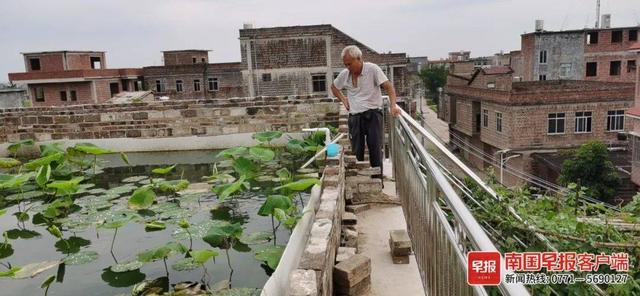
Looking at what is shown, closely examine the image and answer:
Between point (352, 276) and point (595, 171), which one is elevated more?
point (352, 276)

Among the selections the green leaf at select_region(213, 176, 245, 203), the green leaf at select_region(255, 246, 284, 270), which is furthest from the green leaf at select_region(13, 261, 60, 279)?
the green leaf at select_region(255, 246, 284, 270)

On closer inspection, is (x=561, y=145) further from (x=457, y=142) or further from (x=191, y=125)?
(x=191, y=125)

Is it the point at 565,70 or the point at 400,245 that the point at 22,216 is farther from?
the point at 565,70

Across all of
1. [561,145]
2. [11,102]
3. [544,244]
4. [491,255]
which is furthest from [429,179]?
[11,102]

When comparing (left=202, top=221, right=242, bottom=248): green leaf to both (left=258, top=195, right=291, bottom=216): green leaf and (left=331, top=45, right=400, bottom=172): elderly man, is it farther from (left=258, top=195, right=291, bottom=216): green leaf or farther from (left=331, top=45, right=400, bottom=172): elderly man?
(left=331, top=45, right=400, bottom=172): elderly man

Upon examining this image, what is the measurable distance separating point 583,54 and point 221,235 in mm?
31247

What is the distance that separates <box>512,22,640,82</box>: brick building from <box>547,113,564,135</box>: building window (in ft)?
32.4

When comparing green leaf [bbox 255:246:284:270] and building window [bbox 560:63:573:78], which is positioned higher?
building window [bbox 560:63:573:78]

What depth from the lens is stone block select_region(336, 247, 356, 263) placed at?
107 inches

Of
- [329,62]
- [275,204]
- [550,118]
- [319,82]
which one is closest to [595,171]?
[550,118]

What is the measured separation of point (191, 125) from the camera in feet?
21.7

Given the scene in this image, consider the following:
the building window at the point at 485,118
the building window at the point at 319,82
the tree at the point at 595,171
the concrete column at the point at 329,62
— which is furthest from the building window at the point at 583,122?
the building window at the point at 319,82

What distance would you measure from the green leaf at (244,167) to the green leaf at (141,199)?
0.73 m

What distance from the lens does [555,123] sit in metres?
20.3
